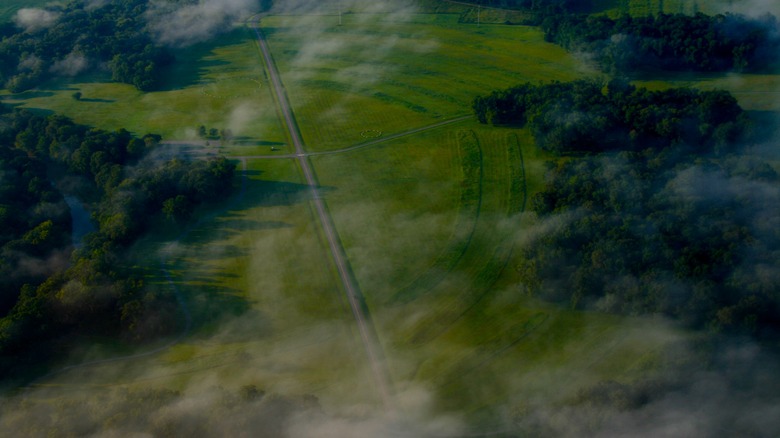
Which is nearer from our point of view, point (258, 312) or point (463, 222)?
point (258, 312)

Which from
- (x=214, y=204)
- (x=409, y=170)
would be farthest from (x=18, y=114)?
(x=409, y=170)

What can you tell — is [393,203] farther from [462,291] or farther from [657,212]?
[657,212]

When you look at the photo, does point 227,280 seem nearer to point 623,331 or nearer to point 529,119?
point 623,331

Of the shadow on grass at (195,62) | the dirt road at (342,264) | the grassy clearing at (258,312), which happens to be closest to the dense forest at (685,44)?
the dirt road at (342,264)

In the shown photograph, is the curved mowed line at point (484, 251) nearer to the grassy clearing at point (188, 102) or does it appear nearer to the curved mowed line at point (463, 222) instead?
the curved mowed line at point (463, 222)

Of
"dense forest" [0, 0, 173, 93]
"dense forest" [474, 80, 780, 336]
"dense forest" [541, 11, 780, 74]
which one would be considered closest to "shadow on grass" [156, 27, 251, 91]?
"dense forest" [0, 0, 173, 93]

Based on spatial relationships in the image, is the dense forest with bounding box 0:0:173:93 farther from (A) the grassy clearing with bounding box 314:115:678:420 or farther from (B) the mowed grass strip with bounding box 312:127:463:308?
(A) the grassy clearing with bounding box 314:115:678:420

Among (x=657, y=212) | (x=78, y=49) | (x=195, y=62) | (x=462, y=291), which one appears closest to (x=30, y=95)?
Answer: (x=78, y=49)
